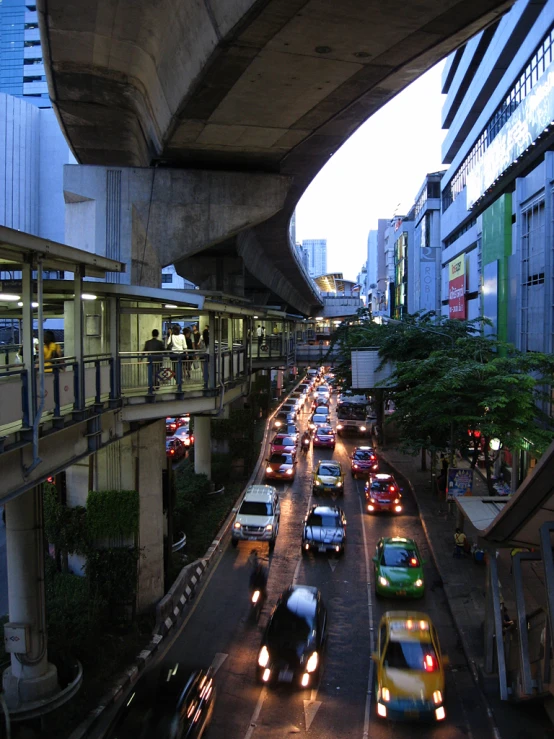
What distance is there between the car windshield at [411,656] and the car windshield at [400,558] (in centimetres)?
489

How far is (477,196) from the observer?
30.4m

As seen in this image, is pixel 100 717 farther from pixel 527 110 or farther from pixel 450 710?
pixel 527 110

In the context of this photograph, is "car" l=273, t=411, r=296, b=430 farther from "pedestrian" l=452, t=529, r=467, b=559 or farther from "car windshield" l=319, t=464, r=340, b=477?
"pedestrian" l=452, t=529, r=467, b=559

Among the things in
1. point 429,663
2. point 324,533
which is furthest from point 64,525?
point 429,663

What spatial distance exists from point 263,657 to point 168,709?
2.49 m

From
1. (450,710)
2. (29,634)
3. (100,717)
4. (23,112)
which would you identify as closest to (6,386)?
(29,634)

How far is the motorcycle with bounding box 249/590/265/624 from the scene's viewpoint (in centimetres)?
1438

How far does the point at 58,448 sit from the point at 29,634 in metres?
4.25

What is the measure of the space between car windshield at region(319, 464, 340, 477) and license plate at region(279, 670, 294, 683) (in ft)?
49.1

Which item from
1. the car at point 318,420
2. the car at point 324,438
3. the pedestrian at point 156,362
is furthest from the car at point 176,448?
the pedestrian at point 156,362

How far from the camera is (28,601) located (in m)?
10.7

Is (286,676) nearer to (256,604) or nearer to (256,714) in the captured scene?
(256,714)

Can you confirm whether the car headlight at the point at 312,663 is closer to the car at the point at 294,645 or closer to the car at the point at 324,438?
the car at the point at 294,645

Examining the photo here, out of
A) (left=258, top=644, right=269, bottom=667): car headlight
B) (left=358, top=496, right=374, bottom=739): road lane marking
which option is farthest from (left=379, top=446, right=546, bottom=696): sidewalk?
(left=258, top=644, right=269, bottom=667): car headlight
